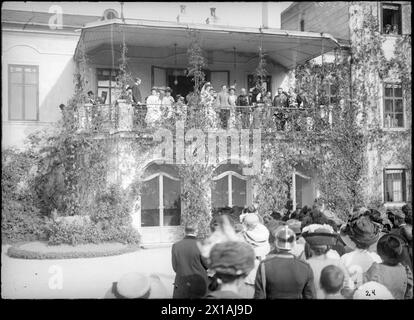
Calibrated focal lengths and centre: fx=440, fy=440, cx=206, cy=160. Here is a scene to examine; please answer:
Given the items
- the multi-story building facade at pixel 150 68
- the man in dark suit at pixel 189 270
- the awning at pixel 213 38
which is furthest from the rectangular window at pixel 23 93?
the man in dark suit at pixel 189 270

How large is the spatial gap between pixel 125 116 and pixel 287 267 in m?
9.07

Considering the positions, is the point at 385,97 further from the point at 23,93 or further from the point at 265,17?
the point at 23,93

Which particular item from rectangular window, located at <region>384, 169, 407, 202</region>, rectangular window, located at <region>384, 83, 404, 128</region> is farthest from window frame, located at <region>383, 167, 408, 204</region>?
rectangular window, located at <region>384, 83, 404, 128</region>

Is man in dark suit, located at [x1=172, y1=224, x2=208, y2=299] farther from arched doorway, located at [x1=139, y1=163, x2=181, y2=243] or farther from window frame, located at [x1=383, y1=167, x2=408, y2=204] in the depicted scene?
window frame, located at [x1=383, y1=167, x2=408, y2=204]

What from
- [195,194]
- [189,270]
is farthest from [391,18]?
[189,270]

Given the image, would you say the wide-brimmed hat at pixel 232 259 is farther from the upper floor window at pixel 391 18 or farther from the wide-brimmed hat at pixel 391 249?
the upper floor window at pixel 391 18

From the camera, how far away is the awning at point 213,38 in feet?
41.2

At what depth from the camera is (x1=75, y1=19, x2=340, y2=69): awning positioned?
12.6m

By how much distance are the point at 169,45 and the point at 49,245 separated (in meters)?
7.77

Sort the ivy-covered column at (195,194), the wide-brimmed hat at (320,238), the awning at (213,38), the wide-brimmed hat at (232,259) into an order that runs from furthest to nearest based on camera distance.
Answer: the ivy-covered column at (195,194)
the awning at (213,38)
the wide-brimmed hat at (320,238)
the wide-brimmed hat at (232,259)

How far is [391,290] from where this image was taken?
4879 millimetres

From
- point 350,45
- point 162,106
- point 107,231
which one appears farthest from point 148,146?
point 350,45

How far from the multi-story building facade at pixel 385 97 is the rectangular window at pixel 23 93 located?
10.7m
